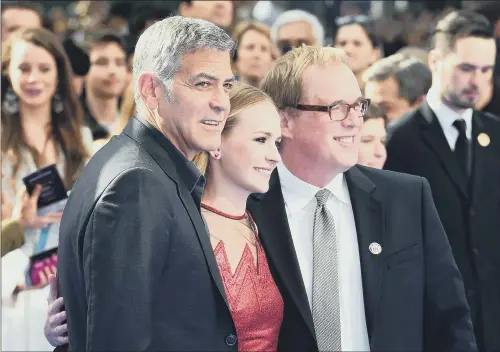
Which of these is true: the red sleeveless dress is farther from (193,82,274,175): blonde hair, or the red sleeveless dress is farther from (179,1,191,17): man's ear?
(179,1,191,17): man's ear

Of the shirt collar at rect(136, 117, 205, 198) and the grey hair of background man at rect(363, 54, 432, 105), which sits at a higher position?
the grey hair of background man at rect(363, 54, 432, 105)

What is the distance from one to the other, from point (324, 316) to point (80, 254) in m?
0.88

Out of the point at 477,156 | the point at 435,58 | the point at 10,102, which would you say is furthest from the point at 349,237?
the point at 10,102

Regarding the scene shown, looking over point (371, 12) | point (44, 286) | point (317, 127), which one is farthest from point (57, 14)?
point (317, 127)

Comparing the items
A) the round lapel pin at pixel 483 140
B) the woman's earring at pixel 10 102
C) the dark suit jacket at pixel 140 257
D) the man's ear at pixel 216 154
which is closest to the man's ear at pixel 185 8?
the woman's earring at pixel 10 102

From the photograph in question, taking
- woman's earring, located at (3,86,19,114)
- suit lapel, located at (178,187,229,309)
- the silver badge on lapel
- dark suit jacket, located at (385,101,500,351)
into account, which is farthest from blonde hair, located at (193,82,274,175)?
woman's earring, located at (3,86,19,114)

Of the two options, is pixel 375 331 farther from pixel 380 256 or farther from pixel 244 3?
pixel 244 3

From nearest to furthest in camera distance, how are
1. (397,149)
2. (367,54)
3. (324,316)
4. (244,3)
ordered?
(324,316) → (397,149) → (367,54) → (244,3)

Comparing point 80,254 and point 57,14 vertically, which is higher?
point 57,14

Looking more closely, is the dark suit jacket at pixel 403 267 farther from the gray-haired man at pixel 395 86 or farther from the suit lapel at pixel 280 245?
the gray-haired man at pixel 395 86

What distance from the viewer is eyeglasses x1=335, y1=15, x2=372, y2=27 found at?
6.53 meters

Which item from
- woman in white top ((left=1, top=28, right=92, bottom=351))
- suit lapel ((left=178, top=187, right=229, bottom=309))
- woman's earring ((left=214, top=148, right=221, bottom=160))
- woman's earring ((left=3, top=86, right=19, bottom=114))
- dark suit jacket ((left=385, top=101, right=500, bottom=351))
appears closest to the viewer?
suit lapel ((left=178, top=187, right=229, bottom=309))

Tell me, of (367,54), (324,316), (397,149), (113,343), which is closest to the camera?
(113,343)

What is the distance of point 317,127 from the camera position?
2863 mm
